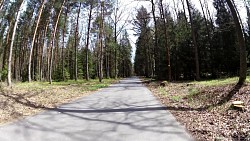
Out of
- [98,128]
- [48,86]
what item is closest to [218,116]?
[98,128]

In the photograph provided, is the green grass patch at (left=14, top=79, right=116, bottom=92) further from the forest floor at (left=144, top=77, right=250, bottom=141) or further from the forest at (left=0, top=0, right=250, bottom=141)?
the forest floor at (left=144, top=77, right=250, bottom=141)

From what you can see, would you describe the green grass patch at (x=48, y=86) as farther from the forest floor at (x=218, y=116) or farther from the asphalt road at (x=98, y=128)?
the forest floor at (x=218, y=116)

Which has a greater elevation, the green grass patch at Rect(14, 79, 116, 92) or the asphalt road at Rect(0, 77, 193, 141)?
the green grass patch at Rect(14, 79, 116, 92)

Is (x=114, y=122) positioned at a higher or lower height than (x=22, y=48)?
lower

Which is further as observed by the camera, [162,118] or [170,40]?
[170,40]

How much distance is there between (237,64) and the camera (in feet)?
99.8

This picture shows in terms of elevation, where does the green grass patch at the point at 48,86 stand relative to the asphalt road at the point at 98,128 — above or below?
above

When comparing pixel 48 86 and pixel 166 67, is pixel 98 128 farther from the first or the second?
pixel 166 67

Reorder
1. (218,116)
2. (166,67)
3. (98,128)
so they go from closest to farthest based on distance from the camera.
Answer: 1. (98,128)
2. (218,116)
3. (166,67)

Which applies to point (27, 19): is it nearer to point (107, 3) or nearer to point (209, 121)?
point (107, 3)

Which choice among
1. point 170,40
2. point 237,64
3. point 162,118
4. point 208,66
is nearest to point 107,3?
point 170,40

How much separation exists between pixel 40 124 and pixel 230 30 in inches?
1183

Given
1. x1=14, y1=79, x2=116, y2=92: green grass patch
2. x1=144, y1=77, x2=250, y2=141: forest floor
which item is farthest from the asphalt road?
x1=14, y1=79, x2=116, y2=92: green grass patch

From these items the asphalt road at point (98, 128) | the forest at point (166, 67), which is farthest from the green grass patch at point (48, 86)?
the asphalt road at point (98, 128)
